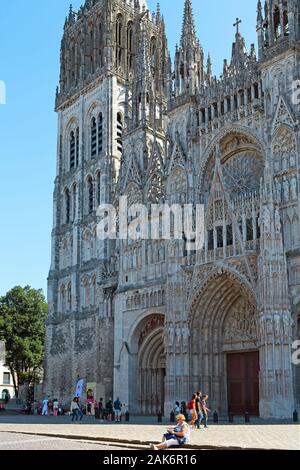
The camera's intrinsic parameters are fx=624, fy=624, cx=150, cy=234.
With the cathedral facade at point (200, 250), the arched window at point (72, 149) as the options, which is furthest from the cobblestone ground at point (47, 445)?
the arched window at point (72, 149)

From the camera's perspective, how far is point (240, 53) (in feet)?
131

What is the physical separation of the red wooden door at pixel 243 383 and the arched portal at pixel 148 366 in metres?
5.87

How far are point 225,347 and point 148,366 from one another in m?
6.86

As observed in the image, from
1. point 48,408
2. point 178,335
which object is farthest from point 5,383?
point 178,335

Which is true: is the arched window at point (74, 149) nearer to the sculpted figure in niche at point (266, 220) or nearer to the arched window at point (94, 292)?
the arched window at point (94, 292)

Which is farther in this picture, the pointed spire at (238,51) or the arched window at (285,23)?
the pointed spire at (238,51)

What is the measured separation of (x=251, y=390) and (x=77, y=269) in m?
22.9

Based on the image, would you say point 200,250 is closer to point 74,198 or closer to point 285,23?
point 285,23

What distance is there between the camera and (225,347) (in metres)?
36.8

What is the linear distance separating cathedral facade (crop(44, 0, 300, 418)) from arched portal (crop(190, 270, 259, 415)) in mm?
70

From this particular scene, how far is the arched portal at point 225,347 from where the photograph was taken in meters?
35.8

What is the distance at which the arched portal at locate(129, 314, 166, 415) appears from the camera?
40812 millimetres
